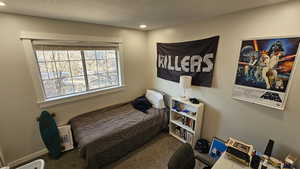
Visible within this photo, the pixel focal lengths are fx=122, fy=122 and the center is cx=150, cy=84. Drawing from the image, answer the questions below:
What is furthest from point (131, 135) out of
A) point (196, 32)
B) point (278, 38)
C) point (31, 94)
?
point (278, 38)

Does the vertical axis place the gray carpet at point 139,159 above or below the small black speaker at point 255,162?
below

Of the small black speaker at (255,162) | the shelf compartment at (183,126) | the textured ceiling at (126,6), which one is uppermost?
the textured ceiling at (126,6)

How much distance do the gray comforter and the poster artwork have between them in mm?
1592

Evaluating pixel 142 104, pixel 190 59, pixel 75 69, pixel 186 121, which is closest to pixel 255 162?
pixel 186 121

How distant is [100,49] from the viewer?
8.45ft

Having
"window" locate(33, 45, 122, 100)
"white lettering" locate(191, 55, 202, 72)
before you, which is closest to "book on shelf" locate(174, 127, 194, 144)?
"white lettering" locate(191, 55, 202, 72)

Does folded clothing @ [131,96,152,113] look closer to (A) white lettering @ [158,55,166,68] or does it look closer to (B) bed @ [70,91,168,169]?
(B) bed @ [70,91,168,169]

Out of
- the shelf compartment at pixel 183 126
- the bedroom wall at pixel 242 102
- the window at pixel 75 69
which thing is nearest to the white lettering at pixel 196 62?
the bedroom wall at pixel 242 102

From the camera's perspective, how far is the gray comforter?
1813mm

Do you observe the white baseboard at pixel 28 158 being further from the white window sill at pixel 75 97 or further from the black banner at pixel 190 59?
the black banner at pixel 190 59

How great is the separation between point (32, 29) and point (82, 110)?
1.57m

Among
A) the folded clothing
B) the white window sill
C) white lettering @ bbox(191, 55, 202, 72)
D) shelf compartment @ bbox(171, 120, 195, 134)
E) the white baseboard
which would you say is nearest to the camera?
the white baseboard

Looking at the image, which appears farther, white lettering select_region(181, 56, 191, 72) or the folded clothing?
the folded clothing

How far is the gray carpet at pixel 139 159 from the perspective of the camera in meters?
1.95
